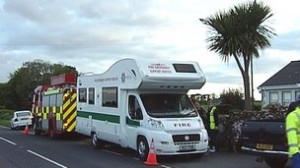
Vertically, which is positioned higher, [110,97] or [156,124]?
[110,97]

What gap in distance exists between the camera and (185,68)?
1555cm

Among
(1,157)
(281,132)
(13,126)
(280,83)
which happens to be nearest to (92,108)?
(1,157)

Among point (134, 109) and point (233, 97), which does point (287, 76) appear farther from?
point (134, 109)

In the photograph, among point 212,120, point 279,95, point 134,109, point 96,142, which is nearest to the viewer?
point 134,109

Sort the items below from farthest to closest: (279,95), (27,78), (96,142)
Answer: (27,78) < (279,95) < (96,142)

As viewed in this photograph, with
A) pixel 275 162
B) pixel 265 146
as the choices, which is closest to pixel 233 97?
pixel 275 162

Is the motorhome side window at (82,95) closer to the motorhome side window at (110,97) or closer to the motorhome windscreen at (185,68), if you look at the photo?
the motorhome side window at (110,97)

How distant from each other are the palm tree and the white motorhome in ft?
22.6

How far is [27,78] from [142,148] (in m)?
66.4

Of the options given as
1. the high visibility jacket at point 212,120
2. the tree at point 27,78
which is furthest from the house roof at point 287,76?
the tree at point 27,78

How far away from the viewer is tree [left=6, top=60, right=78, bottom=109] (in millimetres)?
78250

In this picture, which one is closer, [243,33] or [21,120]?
[243,33]

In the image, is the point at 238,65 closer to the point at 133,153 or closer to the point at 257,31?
the point at 257,31

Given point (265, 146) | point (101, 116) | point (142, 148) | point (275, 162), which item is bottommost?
point (275, 162)
